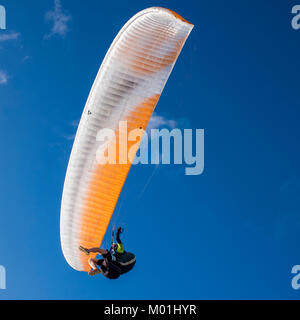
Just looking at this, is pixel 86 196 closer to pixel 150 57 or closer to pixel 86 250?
pixel 86 250

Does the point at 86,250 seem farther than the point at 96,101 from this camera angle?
Yes

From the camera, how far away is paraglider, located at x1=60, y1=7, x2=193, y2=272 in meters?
9.33

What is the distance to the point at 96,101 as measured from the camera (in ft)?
32.0

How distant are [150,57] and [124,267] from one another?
5776 mm

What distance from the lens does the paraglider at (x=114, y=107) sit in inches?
367

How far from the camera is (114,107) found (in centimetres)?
991

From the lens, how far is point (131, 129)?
10.4 meters
